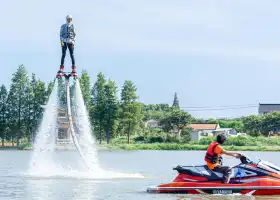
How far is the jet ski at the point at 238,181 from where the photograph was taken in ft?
71.3

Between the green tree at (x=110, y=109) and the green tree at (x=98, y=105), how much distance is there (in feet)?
1.42

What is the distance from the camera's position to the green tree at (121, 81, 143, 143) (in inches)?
3580

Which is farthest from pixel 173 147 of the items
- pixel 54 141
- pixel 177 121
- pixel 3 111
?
pixel 54 141

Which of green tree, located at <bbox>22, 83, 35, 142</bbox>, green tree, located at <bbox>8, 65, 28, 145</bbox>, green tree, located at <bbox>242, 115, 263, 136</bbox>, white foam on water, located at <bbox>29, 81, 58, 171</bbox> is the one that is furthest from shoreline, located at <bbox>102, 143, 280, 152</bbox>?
white foam on water, located at <bbox>29, 81, 58, 171</bbox>

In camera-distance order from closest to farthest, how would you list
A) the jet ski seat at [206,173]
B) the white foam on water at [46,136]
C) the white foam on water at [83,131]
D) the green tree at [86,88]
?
the jet ski seat at [206,173], the white foam on water at [83,131], the white foam on water at [46,136], the green tree at [86,88]

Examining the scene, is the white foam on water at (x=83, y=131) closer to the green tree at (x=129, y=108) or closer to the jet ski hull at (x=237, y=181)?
the jet ski hull at (x=237, y=181)

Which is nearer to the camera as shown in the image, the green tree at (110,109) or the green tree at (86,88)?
the green tree at (86,88)

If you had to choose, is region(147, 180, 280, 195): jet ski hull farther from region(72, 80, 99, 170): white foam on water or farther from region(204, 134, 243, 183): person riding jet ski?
region(72, 80, 99, 170): white foam on water

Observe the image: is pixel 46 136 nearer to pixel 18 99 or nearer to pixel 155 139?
pixel 18 99

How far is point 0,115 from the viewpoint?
9175 centimetres

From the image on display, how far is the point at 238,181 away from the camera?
865 inches

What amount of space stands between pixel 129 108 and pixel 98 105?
4.29 metres

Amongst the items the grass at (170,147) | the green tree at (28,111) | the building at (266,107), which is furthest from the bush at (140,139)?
the building at (266,107)

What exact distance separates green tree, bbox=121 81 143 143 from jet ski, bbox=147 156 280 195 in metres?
68.4
